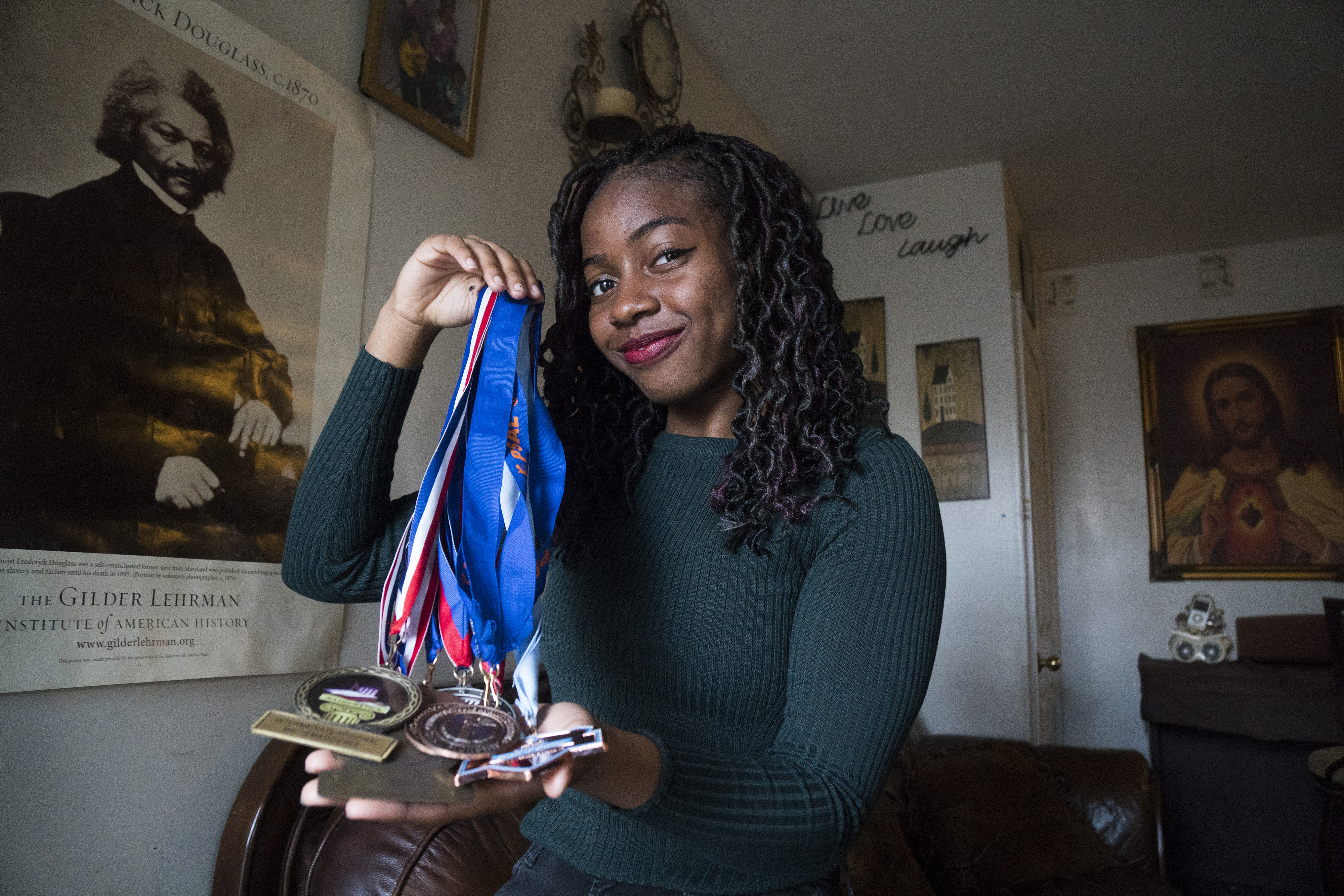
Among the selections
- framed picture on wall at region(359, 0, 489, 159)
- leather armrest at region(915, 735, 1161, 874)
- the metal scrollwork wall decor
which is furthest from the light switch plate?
framed picture on wall at region(359, 0, 489, 159)

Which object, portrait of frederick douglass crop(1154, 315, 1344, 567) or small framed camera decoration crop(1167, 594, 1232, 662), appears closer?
small framed camera decoration crop(1167, 594, 1232, 662)

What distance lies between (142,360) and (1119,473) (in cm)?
482

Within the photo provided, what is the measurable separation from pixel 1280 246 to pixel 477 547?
5.17 m

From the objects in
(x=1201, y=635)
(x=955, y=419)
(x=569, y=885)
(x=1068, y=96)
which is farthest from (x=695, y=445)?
(x=1201, y=635)

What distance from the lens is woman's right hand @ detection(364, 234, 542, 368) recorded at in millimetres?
897

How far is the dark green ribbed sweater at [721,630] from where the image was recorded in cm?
75

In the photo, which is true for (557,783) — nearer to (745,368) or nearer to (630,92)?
(745,368)

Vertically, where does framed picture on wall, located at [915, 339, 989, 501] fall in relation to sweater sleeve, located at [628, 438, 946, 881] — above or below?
above

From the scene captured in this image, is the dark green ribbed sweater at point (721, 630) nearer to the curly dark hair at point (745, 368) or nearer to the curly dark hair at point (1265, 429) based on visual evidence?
the curly dark hair at point (745, 368)

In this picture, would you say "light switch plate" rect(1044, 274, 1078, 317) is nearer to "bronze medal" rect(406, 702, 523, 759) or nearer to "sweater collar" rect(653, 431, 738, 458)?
"sweater collar" rect(653, 431, 738, 458)

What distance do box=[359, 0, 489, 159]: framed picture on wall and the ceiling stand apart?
4.03ft

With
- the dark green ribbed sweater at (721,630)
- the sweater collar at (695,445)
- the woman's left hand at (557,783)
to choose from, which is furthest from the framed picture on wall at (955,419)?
the woman's left hand at (557,783)

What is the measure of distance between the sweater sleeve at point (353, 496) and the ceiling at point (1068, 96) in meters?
2.22

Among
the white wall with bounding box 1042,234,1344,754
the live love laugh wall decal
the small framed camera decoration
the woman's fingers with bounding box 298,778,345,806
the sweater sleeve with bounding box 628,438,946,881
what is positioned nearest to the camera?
the woman's fingers with bounding box 298,778,345,806
